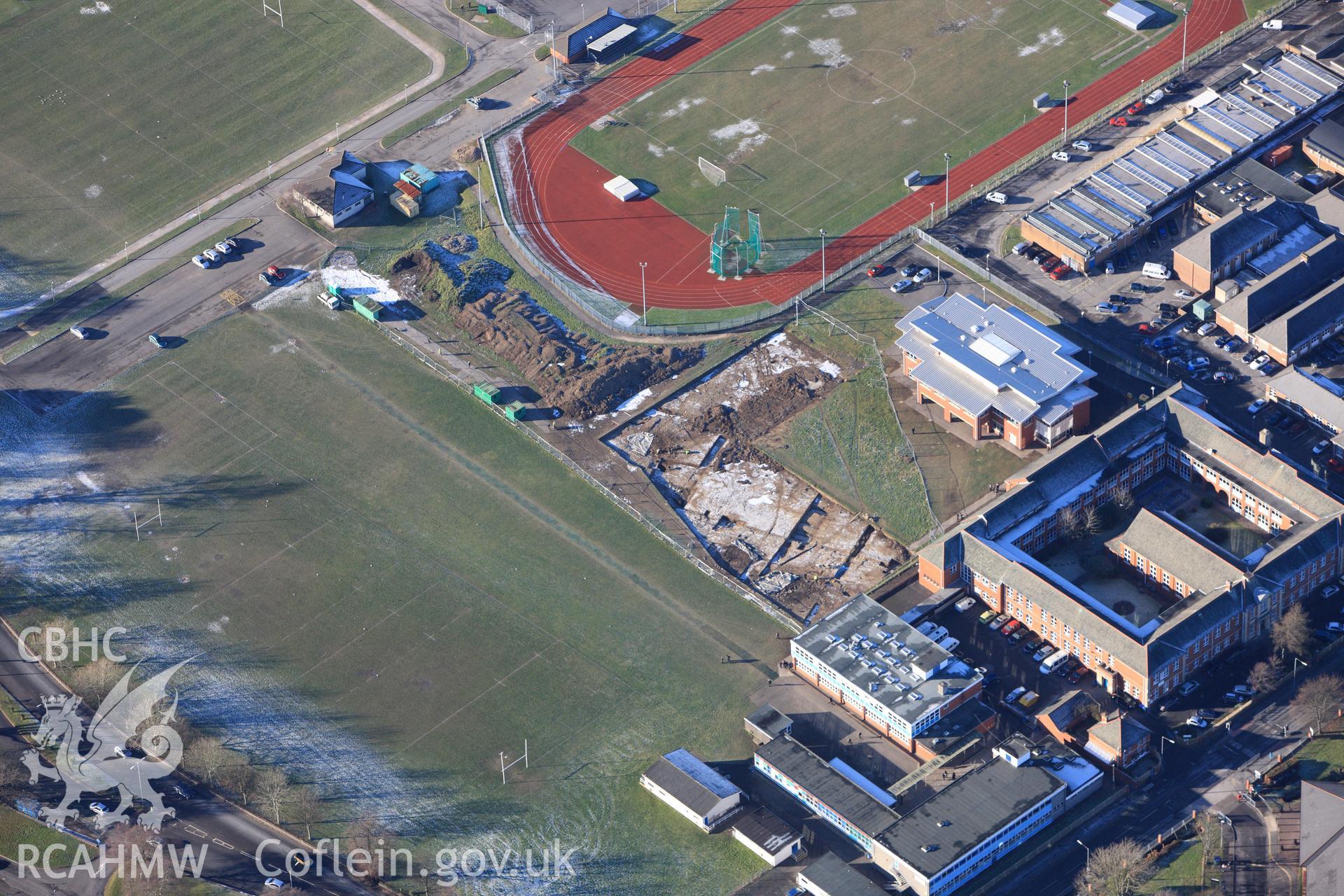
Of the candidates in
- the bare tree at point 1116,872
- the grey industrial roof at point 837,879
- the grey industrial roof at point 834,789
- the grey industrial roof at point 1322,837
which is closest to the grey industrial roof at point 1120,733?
the bare tree at point 1116,872

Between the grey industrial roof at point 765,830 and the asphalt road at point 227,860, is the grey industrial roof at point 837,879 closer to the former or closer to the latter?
the grey industrial roof at point 765,830

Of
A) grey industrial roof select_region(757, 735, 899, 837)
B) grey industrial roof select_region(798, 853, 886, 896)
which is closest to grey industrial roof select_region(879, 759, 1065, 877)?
grey industrial roof select_region(757, 735, 899, 837)

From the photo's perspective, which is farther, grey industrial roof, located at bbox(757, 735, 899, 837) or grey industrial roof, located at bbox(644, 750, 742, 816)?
grey industrial roof, located at bbox(644, 750, 742, 816)

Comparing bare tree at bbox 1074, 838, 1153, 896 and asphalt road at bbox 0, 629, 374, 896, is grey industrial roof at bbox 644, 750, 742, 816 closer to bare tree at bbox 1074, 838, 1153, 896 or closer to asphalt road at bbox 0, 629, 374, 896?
asphalt road at bbox 0, 629, 374, 896

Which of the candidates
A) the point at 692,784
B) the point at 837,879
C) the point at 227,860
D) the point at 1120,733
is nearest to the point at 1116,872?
the point at 1120,733

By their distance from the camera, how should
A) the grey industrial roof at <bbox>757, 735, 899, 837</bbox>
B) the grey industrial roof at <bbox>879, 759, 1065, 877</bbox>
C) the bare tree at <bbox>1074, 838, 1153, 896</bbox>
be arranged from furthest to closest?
the grey industrial roof at <bbox>757, 735, 899, 837</bbox>
the grey industrial roof at <bbox>879, 759, 1065, 877</bbox>
the bare tree at <bbox>1074, 838, 1153, 896</bbox>

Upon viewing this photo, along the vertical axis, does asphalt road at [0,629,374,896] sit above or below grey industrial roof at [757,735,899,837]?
below

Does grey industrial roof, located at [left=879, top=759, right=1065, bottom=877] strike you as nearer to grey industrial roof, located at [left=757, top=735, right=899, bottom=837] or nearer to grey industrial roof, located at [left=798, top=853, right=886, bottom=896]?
grey industrial roof, located at [left=757, top=735, right=899, bottom=837]

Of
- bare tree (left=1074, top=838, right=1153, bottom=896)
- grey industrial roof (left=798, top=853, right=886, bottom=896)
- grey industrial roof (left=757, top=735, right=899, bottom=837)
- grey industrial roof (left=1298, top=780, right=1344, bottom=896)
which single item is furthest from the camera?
grey industrial roof (left=757, top=735, right=899, bottom=837)

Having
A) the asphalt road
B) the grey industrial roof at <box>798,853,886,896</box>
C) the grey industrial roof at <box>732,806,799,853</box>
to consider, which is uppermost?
the grey industrial roof at <box>798,853,886,896</box>
